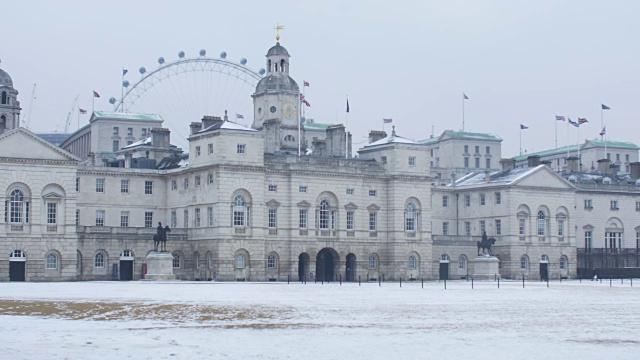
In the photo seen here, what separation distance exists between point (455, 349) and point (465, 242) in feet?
269

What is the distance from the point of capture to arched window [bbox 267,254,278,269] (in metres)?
99.5

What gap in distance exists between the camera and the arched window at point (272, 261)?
326 feet

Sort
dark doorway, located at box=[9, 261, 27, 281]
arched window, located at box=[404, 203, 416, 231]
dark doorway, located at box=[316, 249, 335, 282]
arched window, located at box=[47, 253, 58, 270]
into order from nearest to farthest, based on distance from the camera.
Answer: dark doorway, located at box=[9, 261, 27, 281]
arched window, located at box=[47, 253, 58, 270]
dark doorway, located at box=[316, 249, 335, 282]
arched window, located at box=[404, 203, 416, 231]

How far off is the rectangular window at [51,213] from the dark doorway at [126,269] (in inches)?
288

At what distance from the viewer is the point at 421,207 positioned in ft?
355

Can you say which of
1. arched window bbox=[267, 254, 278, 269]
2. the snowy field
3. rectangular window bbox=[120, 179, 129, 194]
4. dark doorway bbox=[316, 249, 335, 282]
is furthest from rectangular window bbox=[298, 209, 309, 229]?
the snowy field

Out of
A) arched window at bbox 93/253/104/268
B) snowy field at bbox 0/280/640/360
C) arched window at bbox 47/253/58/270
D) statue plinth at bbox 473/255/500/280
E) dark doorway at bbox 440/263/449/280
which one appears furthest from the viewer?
dark doorway at bbox 440/263/449/280

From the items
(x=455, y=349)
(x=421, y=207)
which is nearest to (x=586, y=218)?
(x=421, y=207)

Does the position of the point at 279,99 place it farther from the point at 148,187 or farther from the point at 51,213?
the point at 51,213

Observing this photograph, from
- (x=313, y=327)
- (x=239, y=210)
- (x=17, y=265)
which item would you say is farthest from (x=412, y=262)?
(x=313, y=327)

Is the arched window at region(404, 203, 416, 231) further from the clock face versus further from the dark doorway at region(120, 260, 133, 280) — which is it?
the dark doorway at region(120, 260, 133, 280)

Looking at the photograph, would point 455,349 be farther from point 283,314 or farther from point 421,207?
point 421,207

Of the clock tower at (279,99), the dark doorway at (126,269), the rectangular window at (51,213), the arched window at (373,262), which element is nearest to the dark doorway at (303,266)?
the arched window at (373,262)

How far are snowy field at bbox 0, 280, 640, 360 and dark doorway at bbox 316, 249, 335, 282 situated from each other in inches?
1739
